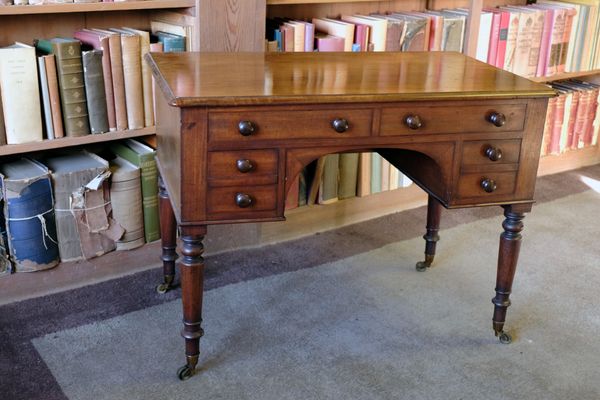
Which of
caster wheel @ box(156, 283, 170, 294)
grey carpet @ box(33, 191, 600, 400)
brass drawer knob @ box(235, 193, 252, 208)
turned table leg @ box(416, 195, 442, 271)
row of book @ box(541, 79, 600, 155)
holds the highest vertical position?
brass drawer knob @ box(235, 193, 252, 208)

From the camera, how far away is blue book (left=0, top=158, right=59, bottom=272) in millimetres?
2209

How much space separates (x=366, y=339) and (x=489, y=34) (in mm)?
1484

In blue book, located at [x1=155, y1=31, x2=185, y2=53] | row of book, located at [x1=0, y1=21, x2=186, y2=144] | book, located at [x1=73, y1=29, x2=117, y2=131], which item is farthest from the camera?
blue book, located at [x1=155, y1=31, x2=185, y2=53]

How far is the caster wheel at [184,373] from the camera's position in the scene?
1.96 m

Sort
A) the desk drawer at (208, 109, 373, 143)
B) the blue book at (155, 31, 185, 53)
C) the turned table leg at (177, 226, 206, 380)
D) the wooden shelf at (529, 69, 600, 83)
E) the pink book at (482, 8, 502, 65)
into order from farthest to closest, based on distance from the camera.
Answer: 1. the wooden shelf at (529, 69, 600, 83)
2. the pink book at (482, 8, 502, 65)
3. the blue book at (155, 31, 185, 53)
4. the turned table leg at (177, 226, 206, 380)
5. the desk drawer at (208, 109, 373, 143)

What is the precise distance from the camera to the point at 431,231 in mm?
2574

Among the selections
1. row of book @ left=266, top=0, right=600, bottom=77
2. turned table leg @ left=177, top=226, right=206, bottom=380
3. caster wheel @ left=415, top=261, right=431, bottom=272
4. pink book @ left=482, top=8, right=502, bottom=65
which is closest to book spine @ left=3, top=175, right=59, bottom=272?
turned table leg @ left=177, top=226, right=206, bottom=380

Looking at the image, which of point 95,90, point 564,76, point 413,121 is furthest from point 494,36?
point 95,90

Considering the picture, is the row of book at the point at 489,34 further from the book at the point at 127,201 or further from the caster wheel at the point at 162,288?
the caster wheel at the point at 162,288

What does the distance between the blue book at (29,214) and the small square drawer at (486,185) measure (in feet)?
3.98

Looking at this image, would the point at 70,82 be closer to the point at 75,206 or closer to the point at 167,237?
the point at 75,206

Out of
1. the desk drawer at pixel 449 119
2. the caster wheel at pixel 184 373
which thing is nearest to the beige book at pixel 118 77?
the caster wheel at pixel 184 373

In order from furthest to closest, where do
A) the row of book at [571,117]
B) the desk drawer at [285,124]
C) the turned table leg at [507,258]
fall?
the row of book at [571,117], the turned table leg at [507,258], the desk drawer at [285,124]

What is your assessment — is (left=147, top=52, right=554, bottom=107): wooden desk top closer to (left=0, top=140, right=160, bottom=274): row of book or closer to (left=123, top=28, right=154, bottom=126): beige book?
(left=123, top=28, right=154, bottom=126): beige book
